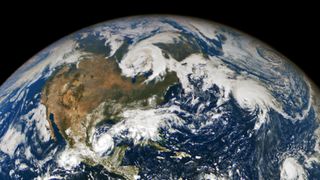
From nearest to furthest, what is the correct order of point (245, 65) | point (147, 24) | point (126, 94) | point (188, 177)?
point (188, 177) → point (126, 94) → point (245, 65) → point (147, 24)

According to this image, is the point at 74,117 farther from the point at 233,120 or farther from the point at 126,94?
the point at 233,120

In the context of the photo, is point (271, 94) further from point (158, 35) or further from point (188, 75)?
point (158, 35)

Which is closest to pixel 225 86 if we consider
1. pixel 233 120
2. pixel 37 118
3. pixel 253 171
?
pixel 233 120

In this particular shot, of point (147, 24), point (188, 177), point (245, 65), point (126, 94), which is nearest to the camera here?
point (188, 177)

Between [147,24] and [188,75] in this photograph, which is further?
[147,24]

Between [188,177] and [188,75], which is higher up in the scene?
[188,75]

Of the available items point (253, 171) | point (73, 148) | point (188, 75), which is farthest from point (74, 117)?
point (253, 171)
